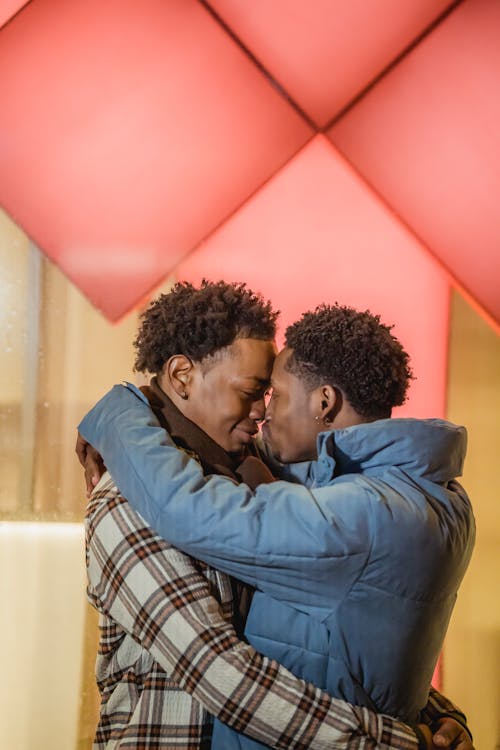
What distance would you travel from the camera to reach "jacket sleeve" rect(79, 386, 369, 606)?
3.81ft

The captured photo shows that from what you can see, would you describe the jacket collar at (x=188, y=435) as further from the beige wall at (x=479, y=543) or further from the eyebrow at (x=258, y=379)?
the beige wall at (x=479, y=543)

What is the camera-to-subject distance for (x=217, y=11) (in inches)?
75.4

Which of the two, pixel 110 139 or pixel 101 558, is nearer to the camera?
pixel 101 558

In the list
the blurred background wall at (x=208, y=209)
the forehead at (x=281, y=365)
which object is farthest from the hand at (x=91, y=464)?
the blurred background wall at (x=208, y=209)

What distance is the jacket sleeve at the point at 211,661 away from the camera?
117 cm

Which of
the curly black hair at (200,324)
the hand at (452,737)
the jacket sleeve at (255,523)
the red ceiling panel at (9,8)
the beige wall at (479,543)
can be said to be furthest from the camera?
the beige wall at (479,543)

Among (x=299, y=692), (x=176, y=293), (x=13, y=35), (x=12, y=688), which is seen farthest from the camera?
(x=12, y=688)

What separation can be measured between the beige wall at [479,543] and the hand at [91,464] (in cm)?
97

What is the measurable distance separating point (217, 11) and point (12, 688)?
1768 mm

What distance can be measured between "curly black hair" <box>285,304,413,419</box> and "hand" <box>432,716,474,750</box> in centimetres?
55

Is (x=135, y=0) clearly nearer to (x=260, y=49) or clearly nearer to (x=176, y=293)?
(x=260, y=49)

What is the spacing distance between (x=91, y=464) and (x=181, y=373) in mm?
246

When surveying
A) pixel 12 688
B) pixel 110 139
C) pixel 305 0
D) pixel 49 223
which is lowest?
pixel 12 688

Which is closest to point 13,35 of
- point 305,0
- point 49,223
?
point 49,223
